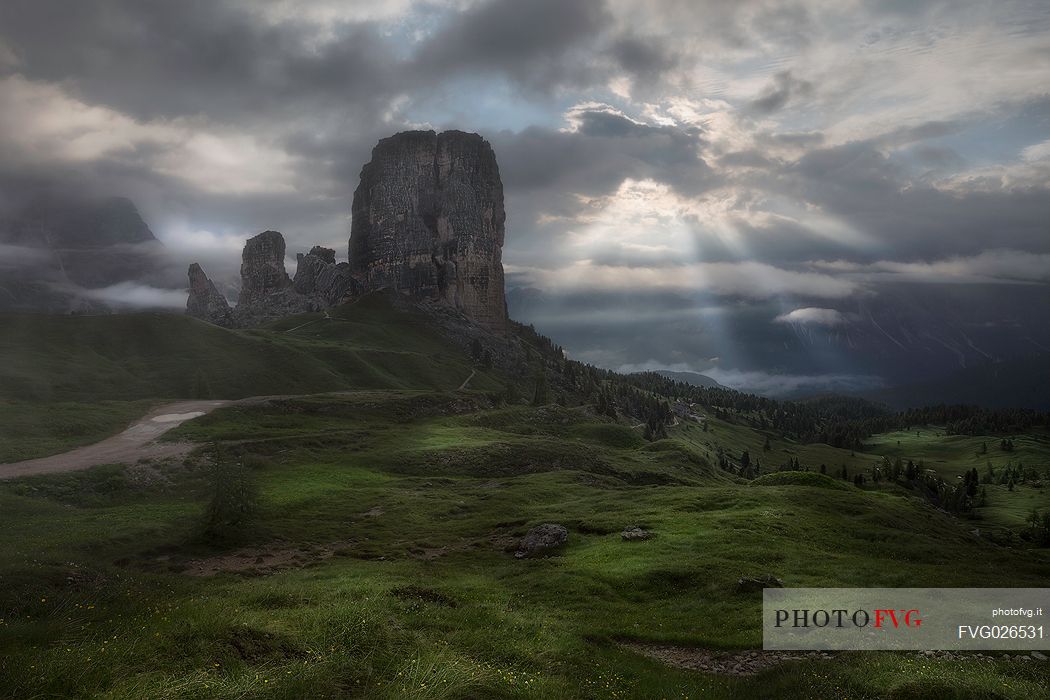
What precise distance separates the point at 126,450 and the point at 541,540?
162 feet

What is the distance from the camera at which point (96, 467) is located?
55344 mm

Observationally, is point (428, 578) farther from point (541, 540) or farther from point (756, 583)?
point (756, 583)

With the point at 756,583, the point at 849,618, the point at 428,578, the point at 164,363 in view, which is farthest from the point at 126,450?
the point at 164,363

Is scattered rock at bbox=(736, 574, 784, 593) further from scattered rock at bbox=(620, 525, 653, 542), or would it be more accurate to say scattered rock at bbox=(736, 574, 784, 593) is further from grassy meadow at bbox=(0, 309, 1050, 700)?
scattered rock at bbox=(620, 525, 653, 542)

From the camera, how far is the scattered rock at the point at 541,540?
4179 cm

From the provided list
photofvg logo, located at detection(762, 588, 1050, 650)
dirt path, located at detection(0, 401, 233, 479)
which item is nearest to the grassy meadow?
photofvg logo, located at detection(762, 588, 1050, 650)

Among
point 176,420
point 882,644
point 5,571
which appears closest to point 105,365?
point 176,420

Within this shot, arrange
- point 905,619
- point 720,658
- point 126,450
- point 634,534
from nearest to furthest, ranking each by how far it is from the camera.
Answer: point 720,658
point 905,619
point 634,534
point 126,450

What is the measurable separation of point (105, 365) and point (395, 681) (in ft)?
471

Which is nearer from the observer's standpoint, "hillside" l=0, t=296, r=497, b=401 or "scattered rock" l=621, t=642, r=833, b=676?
"scattered rock" l=621, t=642, r=833, b=676

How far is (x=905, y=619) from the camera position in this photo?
26.1 meters

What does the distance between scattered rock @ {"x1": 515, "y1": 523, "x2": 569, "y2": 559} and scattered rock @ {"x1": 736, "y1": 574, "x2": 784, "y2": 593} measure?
14505mm

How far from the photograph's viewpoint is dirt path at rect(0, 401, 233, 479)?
5472 cm

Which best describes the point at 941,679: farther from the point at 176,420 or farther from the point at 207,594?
the point at 176,420
